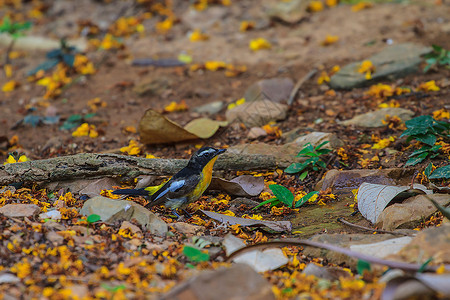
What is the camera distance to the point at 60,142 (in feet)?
22.9

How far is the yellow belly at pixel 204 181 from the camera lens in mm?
5089

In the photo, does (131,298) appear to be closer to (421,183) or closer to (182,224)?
(182,224)

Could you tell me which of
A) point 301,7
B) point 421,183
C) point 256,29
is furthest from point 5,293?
point 301,7

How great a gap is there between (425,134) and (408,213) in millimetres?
1413

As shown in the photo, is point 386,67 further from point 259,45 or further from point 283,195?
point 283,195

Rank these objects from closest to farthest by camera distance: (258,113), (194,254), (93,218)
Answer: (194,254), (93,218), (258,113)

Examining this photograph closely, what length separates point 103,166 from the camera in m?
5.16

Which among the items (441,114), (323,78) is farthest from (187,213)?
(323,78)

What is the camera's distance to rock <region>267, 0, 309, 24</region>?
33.7ft

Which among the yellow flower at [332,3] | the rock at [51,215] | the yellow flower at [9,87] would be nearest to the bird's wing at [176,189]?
the rock at [51,215]

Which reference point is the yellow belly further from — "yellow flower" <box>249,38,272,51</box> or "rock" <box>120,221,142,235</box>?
"yellow flower" <box>249,38,272,51</box>

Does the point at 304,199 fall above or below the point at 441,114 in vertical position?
below

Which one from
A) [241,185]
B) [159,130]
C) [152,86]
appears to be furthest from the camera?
[152,86]

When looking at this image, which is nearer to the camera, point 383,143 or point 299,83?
point 383,143
